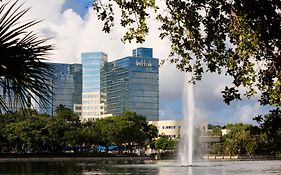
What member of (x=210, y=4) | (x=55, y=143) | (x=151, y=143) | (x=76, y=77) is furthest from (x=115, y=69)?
(x=210, y=4)

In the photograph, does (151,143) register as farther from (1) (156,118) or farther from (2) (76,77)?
(2) (76,77)

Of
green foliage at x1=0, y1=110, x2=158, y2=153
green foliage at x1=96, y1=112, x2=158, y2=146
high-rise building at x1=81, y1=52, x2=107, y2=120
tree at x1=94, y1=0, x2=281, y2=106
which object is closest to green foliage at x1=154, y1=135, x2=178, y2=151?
green foliage at x1=0, y1=110, x2=158, y2=153

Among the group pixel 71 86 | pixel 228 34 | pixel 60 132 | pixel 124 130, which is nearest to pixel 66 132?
pixel 60 132

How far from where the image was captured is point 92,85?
18762 cm

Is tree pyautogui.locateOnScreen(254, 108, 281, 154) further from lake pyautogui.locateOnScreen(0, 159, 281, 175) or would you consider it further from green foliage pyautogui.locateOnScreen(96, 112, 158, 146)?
green foliage pyautogui.locateOnScreen(96, 112, 158, 146)

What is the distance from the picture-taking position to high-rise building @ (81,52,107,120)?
181 m

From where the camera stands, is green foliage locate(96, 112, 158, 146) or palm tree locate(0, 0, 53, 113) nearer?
palm tree locate(0, 0, 53, 113)

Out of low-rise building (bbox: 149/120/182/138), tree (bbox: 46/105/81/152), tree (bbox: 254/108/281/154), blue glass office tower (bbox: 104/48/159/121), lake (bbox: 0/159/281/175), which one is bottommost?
lake (bbox: 0/159/281/175)

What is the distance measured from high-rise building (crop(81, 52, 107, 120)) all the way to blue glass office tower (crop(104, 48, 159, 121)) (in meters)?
8.73

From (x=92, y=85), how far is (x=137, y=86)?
1191 inches

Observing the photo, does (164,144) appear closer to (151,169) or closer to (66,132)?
(66,132)

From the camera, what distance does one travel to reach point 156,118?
167250 mm

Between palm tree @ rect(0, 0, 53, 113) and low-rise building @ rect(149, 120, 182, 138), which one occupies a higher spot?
low-rise building @ rect(149, 120, 182, 138)

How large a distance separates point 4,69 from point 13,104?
54cm
